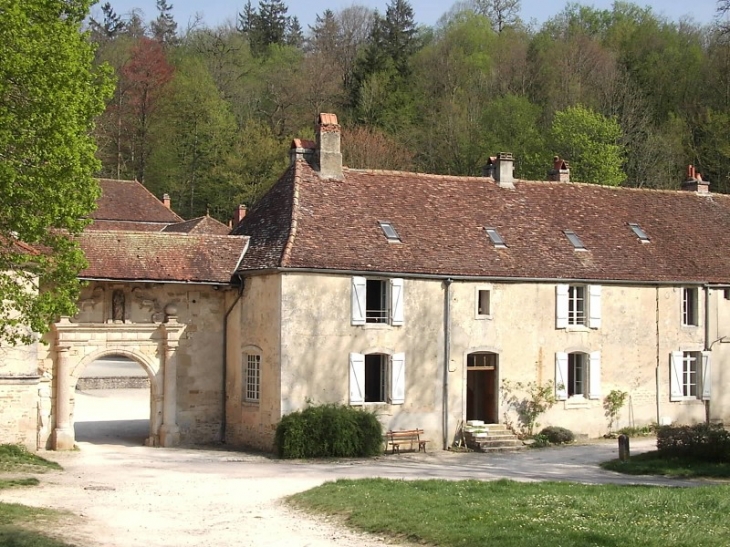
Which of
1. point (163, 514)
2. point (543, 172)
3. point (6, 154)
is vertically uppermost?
point (543, 172)

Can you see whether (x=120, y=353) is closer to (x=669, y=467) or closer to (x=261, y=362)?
(x=261, y=362)

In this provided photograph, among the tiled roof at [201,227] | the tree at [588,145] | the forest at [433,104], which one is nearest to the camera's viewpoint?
the tiled roof at [201,227]

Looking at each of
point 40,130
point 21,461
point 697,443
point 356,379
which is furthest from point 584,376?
point 40,130

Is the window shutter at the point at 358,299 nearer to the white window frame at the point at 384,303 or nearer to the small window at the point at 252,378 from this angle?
the white window frame at the point at 384,303

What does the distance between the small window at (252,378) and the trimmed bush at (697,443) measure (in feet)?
30.5

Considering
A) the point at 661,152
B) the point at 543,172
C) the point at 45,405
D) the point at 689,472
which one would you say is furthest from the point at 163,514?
the point at 661,152

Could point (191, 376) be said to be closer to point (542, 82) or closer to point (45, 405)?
point (45, 405)

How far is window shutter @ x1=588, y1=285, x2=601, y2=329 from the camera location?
27.7m

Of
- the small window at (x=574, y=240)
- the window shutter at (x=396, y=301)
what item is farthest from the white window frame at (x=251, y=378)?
the small window at (x=574, y=240)

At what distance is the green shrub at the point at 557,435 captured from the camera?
26656mm

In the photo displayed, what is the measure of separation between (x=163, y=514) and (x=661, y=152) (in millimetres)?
39508

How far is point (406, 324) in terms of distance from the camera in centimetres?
2569

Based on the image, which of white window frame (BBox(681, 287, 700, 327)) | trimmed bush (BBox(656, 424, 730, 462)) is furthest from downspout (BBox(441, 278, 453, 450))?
white window frame (BBox(681, 287, 700, 327))

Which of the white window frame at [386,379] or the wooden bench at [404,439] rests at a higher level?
the white window frame at [386,379]
